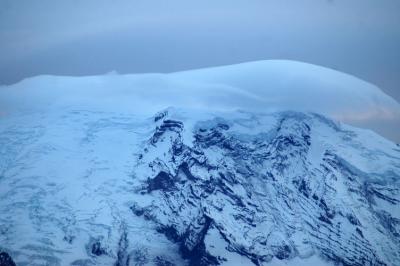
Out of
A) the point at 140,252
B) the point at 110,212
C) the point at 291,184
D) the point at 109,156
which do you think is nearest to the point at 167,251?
the point at 140,252

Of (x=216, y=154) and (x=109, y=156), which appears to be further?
(x=216, y=154)

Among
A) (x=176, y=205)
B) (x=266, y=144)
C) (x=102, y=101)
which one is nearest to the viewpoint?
(x=176, y=205)

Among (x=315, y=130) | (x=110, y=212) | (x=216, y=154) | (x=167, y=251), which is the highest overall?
(x=315, y=130)

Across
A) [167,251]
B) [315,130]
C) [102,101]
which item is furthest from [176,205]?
[315,130]

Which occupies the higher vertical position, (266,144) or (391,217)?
(266,144)

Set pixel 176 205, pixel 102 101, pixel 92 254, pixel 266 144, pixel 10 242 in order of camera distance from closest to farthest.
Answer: pixel 10 242
pixel 92 254
pixel 176 205
pixel 102 101
pixel 266 144

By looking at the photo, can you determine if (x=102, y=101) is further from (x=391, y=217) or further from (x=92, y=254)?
(x=391, y=217)

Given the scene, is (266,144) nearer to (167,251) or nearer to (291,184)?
(291,184)
